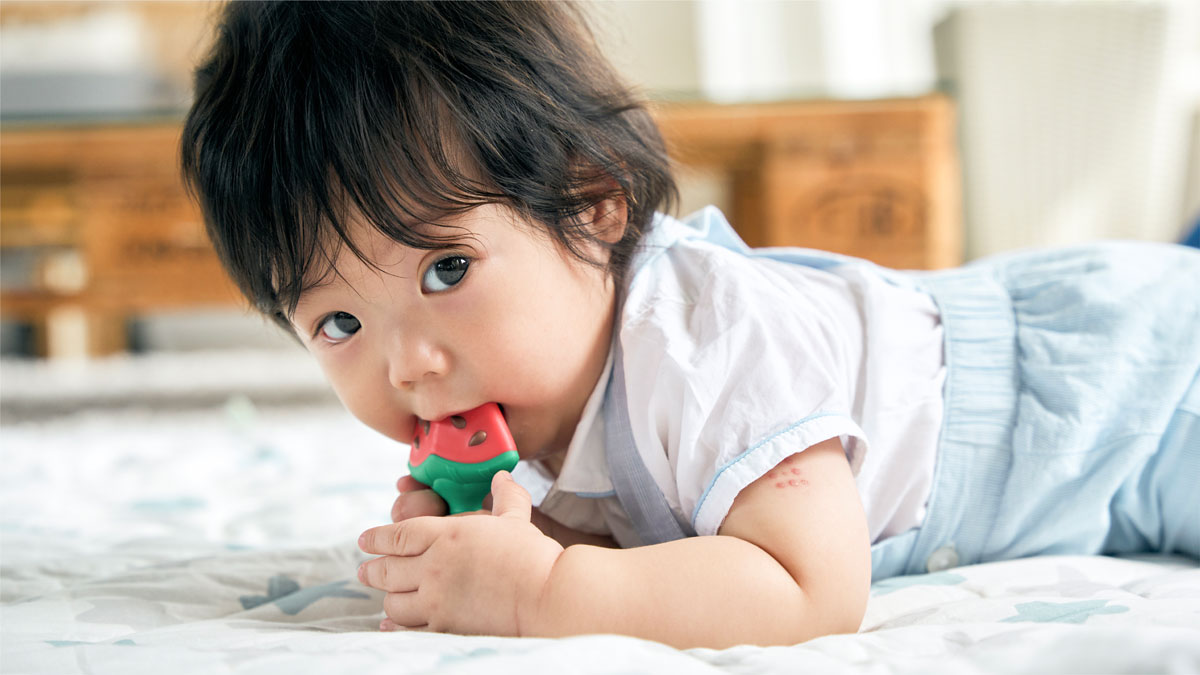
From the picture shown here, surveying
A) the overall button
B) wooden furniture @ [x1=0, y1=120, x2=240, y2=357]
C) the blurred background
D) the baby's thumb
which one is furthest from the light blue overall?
wooden furniture @ [x1=0, y1=120, x2=240, y2=357]

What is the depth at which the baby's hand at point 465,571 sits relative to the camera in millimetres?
463

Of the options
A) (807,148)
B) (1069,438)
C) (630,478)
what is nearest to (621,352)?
(630,478)

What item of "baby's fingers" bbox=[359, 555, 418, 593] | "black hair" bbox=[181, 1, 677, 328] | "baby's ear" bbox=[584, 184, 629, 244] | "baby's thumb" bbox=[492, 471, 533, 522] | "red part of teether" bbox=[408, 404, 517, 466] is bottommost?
"baby's fingers" bbox=[359, 555, 418, 593]

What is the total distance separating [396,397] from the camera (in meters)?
0.61

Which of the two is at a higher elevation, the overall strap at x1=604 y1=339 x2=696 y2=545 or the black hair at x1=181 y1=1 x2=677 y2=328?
the black hair at x1=181 y1=1 x2=677 y2=328

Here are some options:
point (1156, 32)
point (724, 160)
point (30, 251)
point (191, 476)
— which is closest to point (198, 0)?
point (30, 251)

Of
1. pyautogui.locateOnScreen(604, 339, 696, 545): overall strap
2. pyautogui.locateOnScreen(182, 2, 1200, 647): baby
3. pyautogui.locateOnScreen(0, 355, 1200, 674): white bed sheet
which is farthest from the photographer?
pyautogui.locateOnScreen(604, 339, 696, 545): overall strap

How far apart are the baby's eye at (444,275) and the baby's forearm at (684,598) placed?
0.60 feet

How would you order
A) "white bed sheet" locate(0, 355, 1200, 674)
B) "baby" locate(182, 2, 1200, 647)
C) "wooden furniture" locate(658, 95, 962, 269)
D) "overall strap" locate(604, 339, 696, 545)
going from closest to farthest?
"white bed sheet" locate(0, 355, 1200, 674) → "baby" locate(182, 2, 1200, 647) → "overall strap" locate(604, 339, 696, 545) → "wooden furniture" locate(658, 95, 962, 269)

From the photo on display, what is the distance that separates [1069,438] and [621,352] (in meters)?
0.32

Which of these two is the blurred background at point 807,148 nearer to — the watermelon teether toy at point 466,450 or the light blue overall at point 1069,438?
the light blue overall at point 1069,438

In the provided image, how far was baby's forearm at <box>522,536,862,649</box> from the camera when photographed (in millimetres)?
455

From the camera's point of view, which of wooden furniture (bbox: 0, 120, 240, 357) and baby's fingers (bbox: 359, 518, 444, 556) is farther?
wooden furniture (bbox: 0, 120, 240, 357)

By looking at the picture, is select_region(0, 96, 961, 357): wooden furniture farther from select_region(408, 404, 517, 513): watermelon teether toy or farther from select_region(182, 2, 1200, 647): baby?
select_region(408, 404, 517, 513): watermelon teether toy
